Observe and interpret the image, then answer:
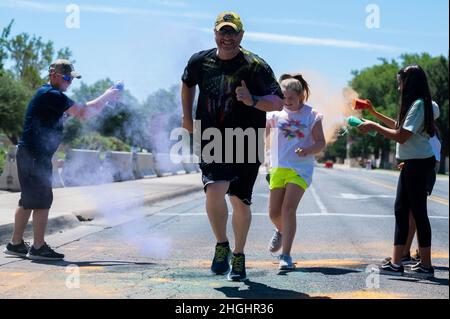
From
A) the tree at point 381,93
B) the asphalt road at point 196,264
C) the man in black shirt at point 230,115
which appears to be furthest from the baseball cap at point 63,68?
the tree at point 381,93

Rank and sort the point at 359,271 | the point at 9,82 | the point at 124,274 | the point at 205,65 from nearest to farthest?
the point at 205,65 → the point at 124,274 → the point at 359,271 → the point at 9,82

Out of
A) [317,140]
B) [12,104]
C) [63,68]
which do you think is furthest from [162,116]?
[12,104]

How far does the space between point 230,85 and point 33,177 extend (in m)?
2.24

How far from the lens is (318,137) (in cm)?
596

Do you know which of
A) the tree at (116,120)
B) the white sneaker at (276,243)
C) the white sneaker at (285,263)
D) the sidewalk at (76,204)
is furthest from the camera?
the sidewalk at (76,204)

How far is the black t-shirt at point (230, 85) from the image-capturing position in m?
4.84

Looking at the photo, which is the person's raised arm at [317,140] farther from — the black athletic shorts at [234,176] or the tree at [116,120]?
the tree at [116,120]

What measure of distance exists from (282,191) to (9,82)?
100ft

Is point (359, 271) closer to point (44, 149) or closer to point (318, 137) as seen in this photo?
point (318, 137)

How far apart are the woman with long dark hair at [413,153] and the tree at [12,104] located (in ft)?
95.1

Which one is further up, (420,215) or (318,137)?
(318,137)

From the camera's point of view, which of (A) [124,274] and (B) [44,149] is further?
(B) [44,149]

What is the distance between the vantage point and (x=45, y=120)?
19.4 ft

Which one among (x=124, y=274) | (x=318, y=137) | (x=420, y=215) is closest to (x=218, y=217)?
(x=124, y=274)
